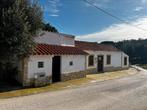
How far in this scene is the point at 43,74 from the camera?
17703 millimetres

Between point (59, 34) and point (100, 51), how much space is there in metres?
9.53

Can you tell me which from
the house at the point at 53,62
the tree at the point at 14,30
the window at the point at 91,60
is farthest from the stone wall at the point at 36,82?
A: the window at the point at 91,60

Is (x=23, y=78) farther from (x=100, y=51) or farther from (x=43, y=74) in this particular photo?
(x=100, y=51)

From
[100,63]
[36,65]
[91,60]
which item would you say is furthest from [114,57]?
[36,65]

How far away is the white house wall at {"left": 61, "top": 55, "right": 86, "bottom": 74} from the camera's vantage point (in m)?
20.3

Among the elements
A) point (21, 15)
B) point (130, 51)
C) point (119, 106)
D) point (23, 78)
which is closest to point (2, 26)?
point (21, 15)

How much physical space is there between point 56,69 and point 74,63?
279 centimetres

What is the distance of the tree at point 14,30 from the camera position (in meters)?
13.5

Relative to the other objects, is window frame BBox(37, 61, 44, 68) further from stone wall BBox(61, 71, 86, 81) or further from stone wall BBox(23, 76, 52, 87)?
stone wall BBox(61, 71, 86, 81)

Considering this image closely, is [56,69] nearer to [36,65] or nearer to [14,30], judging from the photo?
[36,65]

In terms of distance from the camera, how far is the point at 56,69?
1969 centimetres

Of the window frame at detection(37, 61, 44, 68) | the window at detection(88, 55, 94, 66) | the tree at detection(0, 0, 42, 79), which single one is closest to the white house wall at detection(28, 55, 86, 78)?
the window frame at detection(37, 61, 44, 68)

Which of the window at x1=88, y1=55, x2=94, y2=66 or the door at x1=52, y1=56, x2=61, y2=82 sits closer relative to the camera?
the door at x1=52, y1=56, x2=61, y2=82

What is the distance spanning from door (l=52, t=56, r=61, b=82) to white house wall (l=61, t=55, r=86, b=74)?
0.41 meters
